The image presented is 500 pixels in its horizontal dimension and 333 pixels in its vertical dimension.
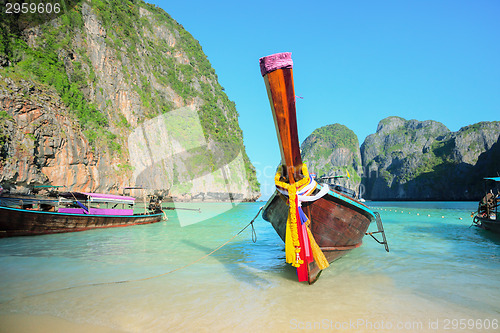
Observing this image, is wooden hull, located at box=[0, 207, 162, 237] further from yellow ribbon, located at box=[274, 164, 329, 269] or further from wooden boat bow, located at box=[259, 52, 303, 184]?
wooden boat bow, located at box=[259, 52, 303, 184]

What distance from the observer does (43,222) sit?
40.8 ft

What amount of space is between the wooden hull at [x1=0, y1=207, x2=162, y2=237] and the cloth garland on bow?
1242 cm

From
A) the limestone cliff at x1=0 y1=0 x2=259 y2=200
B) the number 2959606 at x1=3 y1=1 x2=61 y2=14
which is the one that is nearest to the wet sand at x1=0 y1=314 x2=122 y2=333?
the limestone cliff at x1=0 y1=0 x2=259 y2=200

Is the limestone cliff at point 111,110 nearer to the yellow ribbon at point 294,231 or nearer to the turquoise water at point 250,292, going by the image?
the turquoise water at point 250,292

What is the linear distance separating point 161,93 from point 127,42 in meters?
12.9

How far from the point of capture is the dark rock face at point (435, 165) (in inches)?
3720

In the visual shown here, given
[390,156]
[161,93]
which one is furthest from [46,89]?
[390,156]

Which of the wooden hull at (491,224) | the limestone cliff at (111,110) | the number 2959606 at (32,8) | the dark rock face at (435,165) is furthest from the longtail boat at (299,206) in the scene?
the dark rock face at (435,165)

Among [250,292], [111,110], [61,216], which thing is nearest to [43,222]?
[61,216]

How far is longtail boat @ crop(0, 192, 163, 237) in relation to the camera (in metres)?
11.6

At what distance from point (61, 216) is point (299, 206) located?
13.3 metres

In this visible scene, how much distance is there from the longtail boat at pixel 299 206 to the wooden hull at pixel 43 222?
11078mm

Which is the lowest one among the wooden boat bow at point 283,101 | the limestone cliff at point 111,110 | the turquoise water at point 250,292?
the turquoise water at point 250,292

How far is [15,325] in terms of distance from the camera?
3627 millimetres
